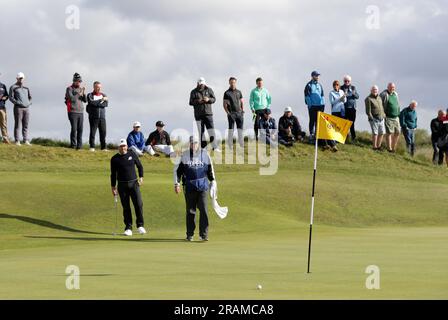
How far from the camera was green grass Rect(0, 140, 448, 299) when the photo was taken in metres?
14.8

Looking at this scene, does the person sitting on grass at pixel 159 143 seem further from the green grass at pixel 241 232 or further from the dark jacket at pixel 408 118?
the dark jacket at pixel 408 118

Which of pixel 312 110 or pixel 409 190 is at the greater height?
pixel 312 110

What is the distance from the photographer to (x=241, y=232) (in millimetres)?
28844

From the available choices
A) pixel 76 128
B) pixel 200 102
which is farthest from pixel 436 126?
pixel 76 128

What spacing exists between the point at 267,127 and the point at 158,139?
4.61 m

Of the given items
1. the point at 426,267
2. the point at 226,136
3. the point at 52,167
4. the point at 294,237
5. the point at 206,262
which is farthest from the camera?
the point at 226,136

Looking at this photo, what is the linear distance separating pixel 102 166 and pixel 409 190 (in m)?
11.8

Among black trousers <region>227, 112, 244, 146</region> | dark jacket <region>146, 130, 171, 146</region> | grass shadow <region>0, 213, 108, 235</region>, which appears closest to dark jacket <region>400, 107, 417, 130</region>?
black trousers <region>227, 112, 244, 146</region>

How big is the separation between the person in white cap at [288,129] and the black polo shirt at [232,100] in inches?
92.2

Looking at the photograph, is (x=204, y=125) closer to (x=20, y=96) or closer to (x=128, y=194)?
(x=20, y=96)

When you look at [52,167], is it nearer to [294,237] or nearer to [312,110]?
[312,110]

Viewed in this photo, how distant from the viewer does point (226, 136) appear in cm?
4003
